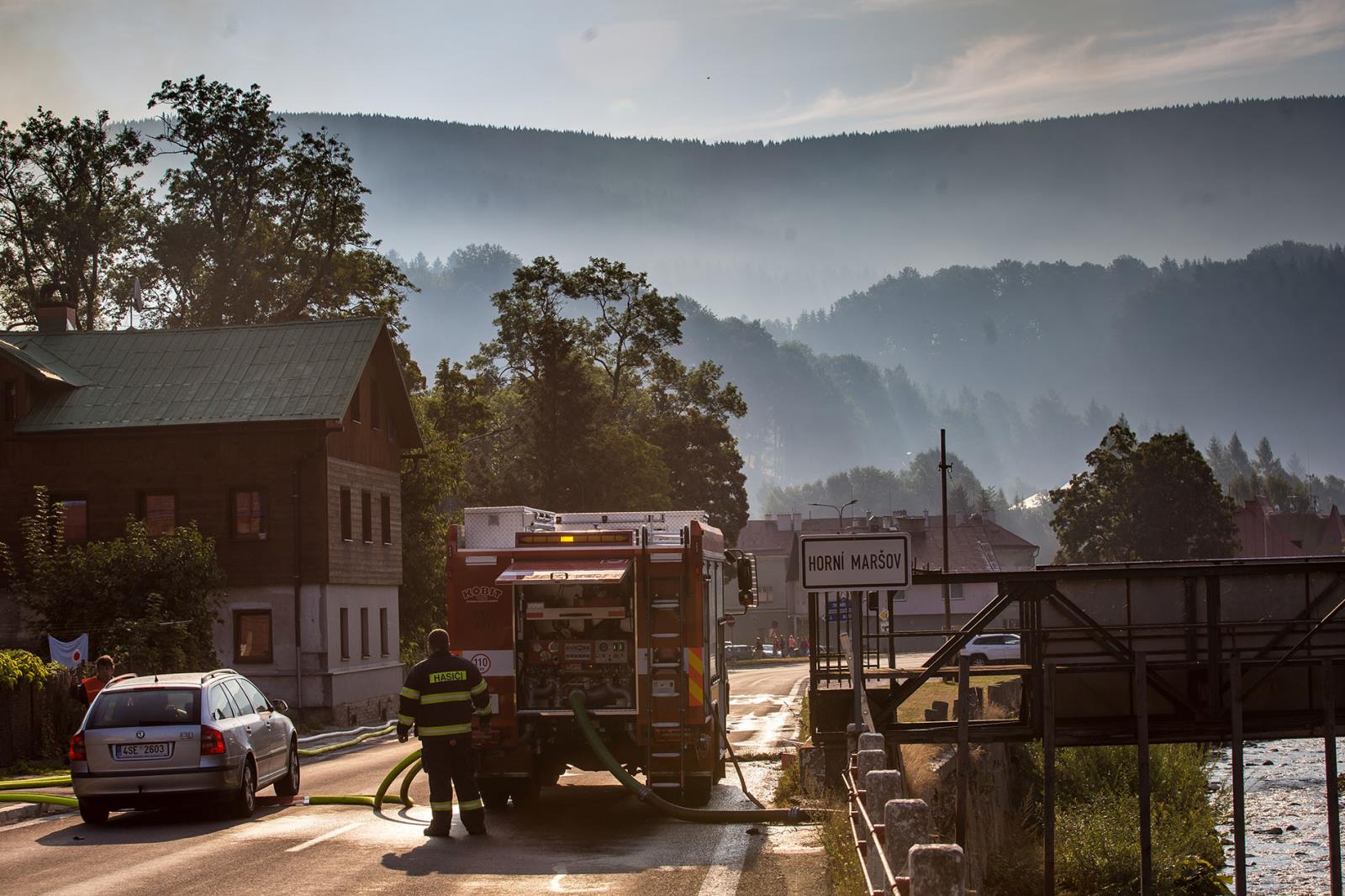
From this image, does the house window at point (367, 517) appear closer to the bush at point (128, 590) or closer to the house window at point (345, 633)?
the house window at point (345, 633)

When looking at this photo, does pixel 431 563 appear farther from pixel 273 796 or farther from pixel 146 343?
pixel 273 796

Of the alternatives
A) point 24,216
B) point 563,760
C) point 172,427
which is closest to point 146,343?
point 172,427

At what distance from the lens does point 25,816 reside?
1803cm

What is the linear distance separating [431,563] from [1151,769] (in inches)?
1042

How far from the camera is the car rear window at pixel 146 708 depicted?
1650cm

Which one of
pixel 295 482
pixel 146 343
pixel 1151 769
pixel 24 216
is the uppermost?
pixel 24 216

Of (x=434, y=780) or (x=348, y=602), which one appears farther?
(x=348, y=602)

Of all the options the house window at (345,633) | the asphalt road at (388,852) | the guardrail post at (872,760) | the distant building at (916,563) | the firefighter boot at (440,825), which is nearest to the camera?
the guardrail post at (872,760)

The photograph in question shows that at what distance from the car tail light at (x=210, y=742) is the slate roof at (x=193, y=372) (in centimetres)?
2292

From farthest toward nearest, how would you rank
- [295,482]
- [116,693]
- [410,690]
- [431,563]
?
[431,563] < [295,482] < [116,693] < [410,690]

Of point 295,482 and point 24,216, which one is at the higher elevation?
point 24,216

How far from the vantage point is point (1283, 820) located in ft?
97.8

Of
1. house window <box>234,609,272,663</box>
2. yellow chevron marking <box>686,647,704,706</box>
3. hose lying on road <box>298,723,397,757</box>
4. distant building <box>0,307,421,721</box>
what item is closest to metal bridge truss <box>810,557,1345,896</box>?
yellow chevron marking <box>686,647,704,706</box>

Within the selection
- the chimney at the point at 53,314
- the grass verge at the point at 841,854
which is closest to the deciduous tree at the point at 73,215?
the chimney at the point at 53,314
